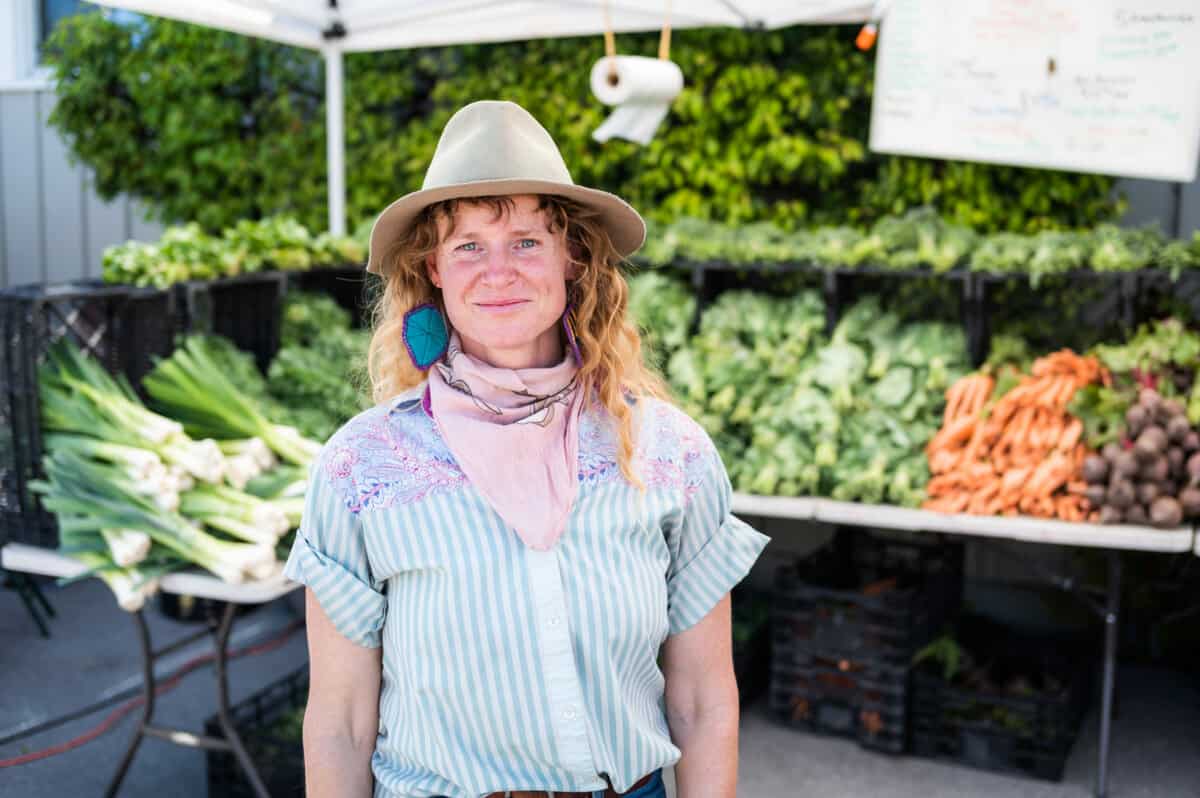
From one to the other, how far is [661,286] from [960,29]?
1.44 meters

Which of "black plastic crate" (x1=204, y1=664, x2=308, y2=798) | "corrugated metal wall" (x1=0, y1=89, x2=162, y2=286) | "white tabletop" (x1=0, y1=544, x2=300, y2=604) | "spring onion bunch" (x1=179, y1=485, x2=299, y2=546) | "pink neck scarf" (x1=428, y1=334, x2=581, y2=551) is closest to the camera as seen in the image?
"pink neck scarf" (x1=428, y1=334, x2=581, y2=551)

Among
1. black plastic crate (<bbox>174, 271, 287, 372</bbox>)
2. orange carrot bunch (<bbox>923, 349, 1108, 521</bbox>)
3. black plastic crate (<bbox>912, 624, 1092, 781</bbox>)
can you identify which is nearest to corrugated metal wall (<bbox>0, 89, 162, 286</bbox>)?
black plastic crate (<bbox>174, 271, 287, 372</bbox>)

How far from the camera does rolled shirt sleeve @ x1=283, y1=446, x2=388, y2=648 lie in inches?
64.8

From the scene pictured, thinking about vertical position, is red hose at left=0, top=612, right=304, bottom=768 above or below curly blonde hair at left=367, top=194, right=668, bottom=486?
below

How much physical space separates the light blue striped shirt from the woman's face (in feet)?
0.57

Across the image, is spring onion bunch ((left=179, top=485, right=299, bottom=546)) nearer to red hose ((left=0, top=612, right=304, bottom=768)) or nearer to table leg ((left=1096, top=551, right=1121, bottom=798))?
red hose ((left=0, top=612, right=304, bottom=768))

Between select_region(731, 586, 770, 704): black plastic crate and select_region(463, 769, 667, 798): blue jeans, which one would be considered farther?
select_region(731, 586, 770, 704): black plastic crate

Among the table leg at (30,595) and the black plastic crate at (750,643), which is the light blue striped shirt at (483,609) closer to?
the black plastic crate at (750,643)

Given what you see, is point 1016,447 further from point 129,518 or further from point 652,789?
point 129,518

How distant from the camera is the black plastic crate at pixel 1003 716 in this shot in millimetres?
3760

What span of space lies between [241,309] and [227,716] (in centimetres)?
158

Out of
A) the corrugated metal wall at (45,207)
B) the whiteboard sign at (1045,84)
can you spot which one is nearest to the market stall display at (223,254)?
the whiteboard sign at (1045,84)

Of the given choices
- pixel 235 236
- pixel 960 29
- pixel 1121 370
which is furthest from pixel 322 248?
pixel 1121 370

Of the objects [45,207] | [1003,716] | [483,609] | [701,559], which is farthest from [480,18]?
[45,207]
